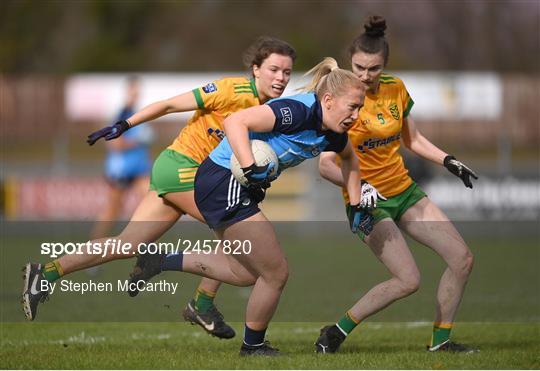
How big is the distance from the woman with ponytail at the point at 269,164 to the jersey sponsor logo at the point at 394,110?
0.61 meters

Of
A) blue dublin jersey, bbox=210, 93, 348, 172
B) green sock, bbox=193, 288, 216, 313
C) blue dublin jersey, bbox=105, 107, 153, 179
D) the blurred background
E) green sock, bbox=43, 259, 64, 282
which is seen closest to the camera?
blue dublin jersey, bbox=210, 93, 348, 172

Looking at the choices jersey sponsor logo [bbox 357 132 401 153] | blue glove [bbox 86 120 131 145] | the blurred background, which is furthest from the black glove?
the blurred background

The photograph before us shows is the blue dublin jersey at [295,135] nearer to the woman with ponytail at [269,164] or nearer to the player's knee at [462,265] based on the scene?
the woman with ponytail at [269,164]

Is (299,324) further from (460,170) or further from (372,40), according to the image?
(372,40)

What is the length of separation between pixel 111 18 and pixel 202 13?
13.5 feet

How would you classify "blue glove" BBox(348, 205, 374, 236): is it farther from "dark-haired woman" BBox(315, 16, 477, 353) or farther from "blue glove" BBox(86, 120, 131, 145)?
"blue glove" BBox(86, 120, 131, 145)

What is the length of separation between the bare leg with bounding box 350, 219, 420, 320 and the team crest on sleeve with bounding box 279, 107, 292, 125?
3.96 feet

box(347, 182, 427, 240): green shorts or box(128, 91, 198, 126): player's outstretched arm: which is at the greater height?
box(128, 91, 198, 126): player's outstretched arm

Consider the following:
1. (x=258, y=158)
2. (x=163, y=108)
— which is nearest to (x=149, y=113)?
(x=163, y=108)

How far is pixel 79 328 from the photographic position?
29.0ft

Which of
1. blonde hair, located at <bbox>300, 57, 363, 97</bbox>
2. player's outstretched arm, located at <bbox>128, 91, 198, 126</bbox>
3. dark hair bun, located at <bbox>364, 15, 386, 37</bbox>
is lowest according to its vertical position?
player's outstretched arm, located at <bbox>128, 91, 198, 126</bbox>

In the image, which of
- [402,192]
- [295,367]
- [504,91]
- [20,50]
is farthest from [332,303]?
[20,50]

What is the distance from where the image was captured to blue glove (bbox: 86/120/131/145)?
727 cm

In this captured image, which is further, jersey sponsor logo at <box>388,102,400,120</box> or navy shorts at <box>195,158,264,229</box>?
jersey sponsor logo at <box>388,102,400,120</box>
